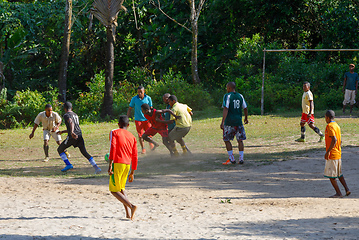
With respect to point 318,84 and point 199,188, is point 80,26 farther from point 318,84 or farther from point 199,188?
point 199,188

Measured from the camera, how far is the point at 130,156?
23.2 ft

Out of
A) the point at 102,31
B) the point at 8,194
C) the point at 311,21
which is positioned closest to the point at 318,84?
the point at 311,21

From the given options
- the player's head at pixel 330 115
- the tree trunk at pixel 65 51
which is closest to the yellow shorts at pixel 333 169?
the player's head at pixel 330 115

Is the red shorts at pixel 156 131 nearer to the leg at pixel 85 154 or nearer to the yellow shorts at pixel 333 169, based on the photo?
the leg at pixel 85 154

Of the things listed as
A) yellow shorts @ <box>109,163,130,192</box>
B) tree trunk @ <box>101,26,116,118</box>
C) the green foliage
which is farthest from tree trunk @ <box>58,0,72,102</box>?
yellow shorts @ <box>109,163,130,192</box>

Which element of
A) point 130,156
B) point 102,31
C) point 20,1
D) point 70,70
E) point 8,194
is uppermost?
point 20,1

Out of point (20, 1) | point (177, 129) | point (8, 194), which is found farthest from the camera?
point (20, 1)

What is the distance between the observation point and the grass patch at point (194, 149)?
444 inches

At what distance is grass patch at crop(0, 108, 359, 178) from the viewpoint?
37.0 feet

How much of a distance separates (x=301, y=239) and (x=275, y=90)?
17.5 metres

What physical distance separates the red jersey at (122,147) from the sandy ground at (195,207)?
911 millimetres

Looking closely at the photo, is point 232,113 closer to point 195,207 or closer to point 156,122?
point 156,122

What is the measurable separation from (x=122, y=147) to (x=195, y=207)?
1.70m

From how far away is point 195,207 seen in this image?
7.72m
